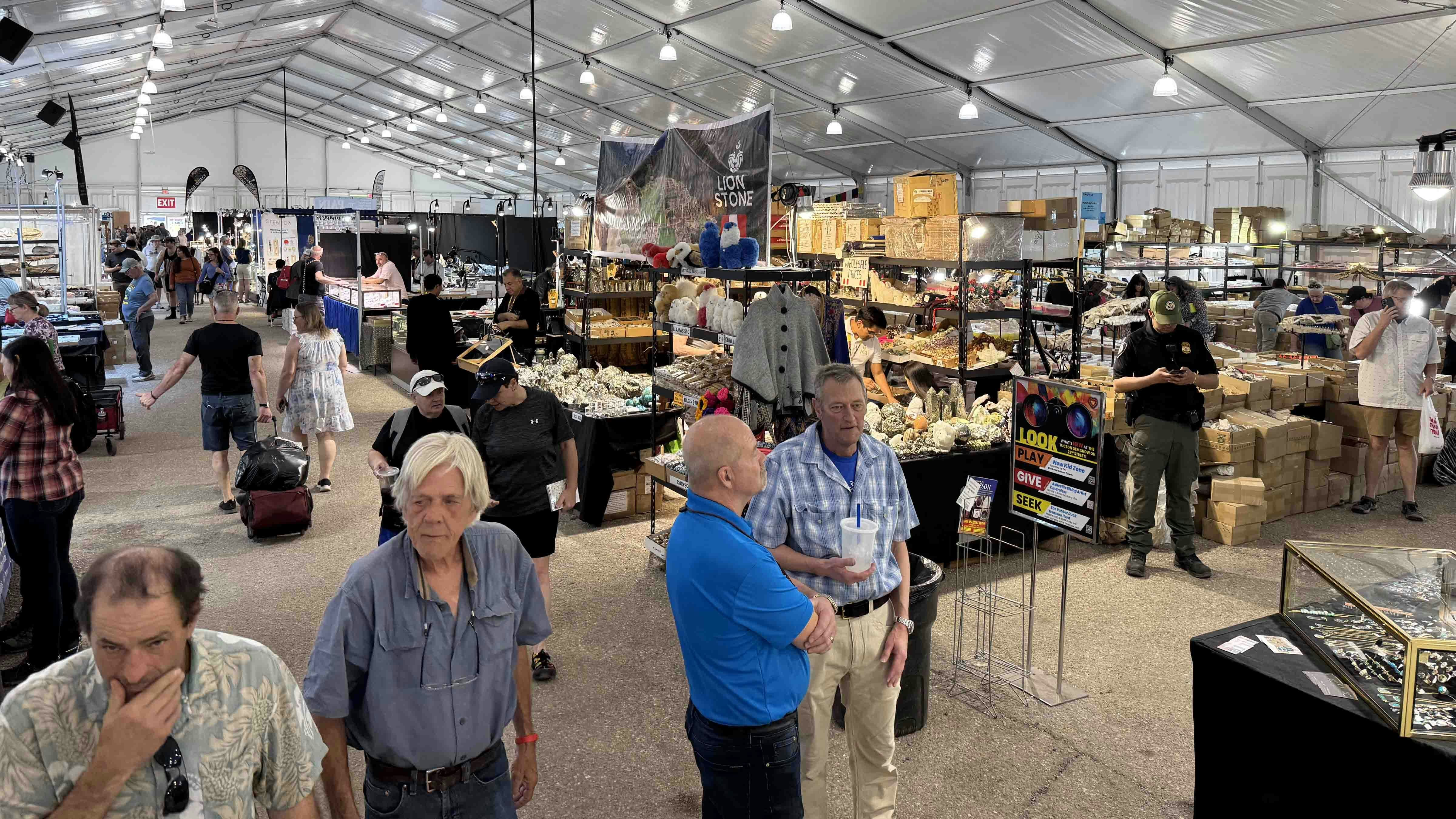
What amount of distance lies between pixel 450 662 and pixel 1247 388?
676 centimetres

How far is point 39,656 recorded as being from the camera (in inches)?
174

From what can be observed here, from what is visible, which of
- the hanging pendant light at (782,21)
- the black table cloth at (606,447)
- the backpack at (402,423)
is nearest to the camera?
the backpack at (402,423)

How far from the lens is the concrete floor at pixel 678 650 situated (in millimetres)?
3666

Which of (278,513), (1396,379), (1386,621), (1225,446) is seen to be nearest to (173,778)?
(1386,621)

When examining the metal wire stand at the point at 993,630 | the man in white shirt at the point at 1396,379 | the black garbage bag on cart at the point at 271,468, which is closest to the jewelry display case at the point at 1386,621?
the metal wire stand at the point at 993,630

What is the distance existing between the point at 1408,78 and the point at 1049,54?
406 centimetres

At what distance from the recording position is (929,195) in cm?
762

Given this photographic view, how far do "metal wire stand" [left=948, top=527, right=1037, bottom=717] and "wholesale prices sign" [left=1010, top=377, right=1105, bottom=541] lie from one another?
23 centimetres

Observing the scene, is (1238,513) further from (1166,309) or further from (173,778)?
(173,778)

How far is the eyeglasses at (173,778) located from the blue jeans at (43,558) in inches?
129

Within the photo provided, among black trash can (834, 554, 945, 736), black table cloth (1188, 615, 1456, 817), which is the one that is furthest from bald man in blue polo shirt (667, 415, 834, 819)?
black trash can (834, 554, 945, 736)

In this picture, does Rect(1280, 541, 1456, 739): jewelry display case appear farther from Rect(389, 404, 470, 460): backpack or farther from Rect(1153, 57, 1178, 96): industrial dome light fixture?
Rect(1153, 57, 1178, 96): industrial dome light fixture

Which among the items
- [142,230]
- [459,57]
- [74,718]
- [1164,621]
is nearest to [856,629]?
[74,718]

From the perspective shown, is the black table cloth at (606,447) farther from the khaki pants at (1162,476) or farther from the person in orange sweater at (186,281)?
the person in orange sweater at (186,281)
